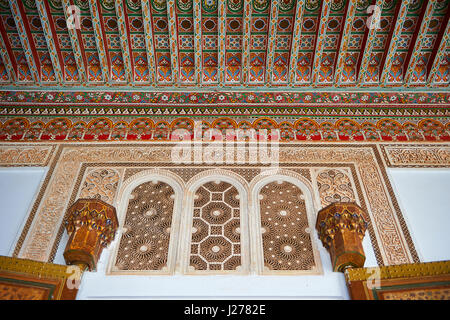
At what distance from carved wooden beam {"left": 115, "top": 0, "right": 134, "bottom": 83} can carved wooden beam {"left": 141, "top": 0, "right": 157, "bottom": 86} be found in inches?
8.4

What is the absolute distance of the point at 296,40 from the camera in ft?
14.9

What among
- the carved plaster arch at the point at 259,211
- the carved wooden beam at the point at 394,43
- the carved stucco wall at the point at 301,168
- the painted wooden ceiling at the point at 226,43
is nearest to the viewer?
the carved plaster arch at the point at 259,211

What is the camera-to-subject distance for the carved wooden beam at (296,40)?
14.4ft

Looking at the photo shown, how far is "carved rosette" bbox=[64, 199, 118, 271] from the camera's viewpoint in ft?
10.5

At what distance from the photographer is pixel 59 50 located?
4.66 metres

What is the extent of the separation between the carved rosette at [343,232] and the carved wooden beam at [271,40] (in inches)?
76.2

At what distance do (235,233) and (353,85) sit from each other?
2406 millimetres

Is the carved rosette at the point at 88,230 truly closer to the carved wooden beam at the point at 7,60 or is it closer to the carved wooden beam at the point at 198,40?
the carved wooden beam at the point at 198,40

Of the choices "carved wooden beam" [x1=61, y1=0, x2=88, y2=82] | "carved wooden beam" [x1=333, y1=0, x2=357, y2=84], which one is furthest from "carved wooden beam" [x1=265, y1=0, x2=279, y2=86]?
"carved wooden beam" [x1=61, y1=0, x2=88, y2=82]

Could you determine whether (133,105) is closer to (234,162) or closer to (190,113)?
(190,113)

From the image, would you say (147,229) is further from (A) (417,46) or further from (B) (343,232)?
(A) (417,46)

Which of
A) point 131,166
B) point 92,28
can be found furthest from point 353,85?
point 92,28

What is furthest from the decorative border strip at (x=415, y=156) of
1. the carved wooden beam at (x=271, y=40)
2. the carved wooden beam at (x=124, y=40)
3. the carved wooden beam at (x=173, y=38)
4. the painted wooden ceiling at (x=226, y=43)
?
the carved wooden beam at (x=124, y=40)

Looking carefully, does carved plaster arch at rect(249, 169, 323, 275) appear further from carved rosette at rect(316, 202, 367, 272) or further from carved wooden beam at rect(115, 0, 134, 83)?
carved wooden beam at rect(115, 0, 134, 83)
